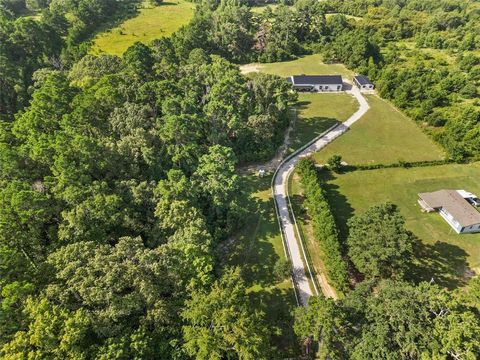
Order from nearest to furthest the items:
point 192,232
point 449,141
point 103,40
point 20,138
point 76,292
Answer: point 76,292 < point 192,232 < point 20,138 < point 449,141 < point 103,40

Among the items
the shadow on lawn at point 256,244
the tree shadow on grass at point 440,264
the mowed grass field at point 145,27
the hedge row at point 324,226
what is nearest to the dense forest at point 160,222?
the hedge row at point 324,226

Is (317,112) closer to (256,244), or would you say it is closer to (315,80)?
(315,80)

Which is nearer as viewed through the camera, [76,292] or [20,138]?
[76,292]

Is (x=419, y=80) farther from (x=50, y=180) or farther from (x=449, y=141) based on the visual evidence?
(x=50, y=180)

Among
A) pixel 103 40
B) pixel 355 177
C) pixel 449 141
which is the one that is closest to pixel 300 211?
pixel 355 177

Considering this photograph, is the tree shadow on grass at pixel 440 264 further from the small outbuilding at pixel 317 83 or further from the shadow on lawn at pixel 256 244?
the small outbuilding at pixel 317 83

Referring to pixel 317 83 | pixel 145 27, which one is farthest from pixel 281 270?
pixel 145 27
